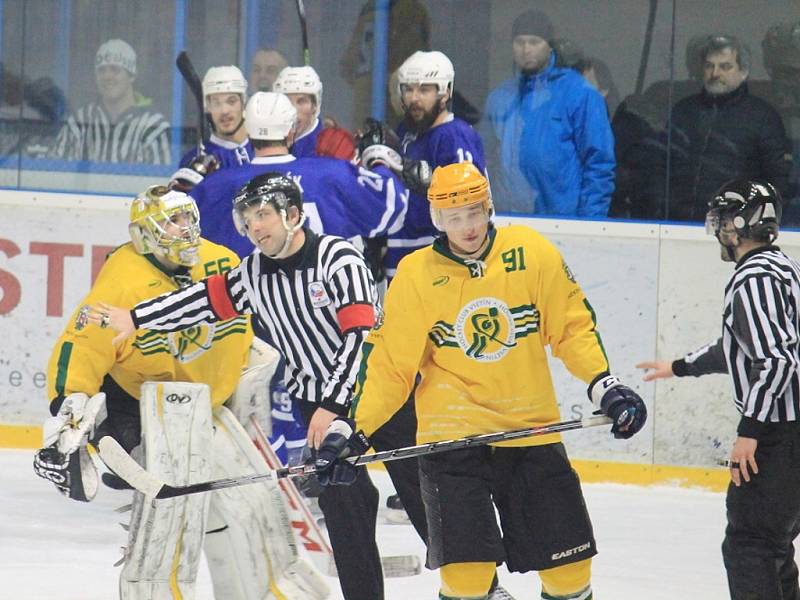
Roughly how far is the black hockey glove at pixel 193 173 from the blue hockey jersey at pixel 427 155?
644 millimetres

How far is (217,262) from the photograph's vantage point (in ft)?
13.8

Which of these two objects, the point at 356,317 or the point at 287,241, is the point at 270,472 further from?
the point at 287,241

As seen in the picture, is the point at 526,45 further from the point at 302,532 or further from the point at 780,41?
the point at 302,532

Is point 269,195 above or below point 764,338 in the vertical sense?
above

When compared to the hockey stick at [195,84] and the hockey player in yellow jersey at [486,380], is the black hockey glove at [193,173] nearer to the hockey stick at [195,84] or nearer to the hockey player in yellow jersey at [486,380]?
the hockey stick at [195,84]

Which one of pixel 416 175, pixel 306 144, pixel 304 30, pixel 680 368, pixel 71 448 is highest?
pixel 304 30

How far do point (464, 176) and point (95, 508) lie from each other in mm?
2416

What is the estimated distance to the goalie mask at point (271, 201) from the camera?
3.83 m

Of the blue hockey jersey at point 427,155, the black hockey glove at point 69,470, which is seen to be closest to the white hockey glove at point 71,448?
the black hockey glove at point 69,470

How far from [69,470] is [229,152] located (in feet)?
7.39

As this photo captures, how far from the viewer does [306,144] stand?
5699 mm

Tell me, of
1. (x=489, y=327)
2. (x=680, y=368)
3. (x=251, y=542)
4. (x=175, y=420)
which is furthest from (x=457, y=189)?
(x=251, y=542)

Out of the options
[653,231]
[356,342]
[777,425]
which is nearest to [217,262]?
[356,342]

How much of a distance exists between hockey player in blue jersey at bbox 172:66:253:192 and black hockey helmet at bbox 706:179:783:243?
2461mm
